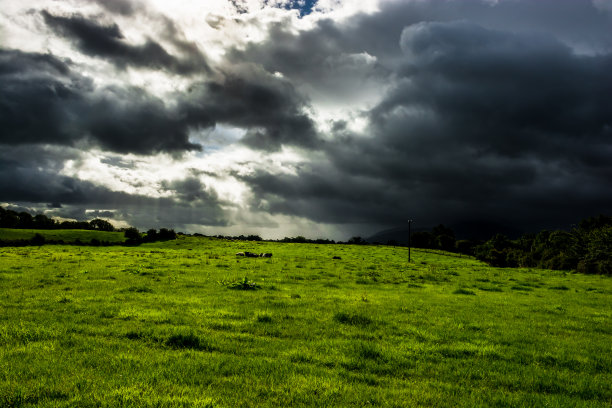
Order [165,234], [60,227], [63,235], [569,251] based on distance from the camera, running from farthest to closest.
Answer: [60,227] < [165,234] < [63,235] < [569,251]

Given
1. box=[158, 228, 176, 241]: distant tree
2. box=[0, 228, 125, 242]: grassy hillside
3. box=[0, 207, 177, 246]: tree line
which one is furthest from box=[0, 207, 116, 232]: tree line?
box=[158, 228, 176, 241]: distant tree

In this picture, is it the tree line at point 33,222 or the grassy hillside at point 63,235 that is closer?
the grassy hillside at point 63,235

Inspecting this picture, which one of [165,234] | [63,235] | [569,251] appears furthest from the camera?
[165,234]

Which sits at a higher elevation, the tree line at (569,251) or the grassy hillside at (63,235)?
the tree line at (569,251)

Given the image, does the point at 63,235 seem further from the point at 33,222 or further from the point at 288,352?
the point at 288,352

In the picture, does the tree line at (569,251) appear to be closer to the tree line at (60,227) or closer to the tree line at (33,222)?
the tree line at (60,227)

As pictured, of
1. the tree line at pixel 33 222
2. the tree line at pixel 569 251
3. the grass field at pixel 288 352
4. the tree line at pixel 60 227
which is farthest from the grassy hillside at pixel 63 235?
the tree line at pixel 569 251

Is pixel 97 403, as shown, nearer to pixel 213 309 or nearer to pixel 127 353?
pixel 127 353

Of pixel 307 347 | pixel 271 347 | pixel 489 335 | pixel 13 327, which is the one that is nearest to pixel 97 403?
pixel 271 347

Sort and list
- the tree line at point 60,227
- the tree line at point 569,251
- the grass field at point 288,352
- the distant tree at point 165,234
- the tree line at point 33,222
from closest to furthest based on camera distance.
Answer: the grass field at point 288,352 < the tree line at point 569,251 < the tree line at point 60,227 < the distant tree at point 165,234 < the tree line at point 33,222

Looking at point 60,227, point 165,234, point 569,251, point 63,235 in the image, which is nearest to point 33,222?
point 60,227

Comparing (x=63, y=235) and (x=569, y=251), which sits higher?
(x=569, y=251)

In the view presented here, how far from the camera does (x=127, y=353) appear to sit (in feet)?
32.8

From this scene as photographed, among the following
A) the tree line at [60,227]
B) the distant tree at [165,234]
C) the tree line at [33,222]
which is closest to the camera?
the tree line at [60,227]
